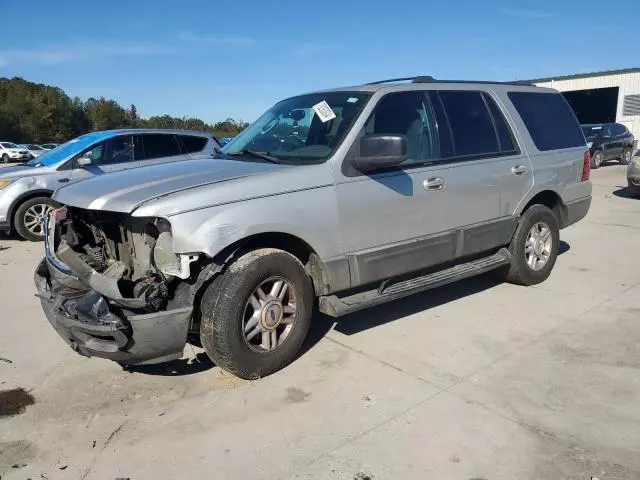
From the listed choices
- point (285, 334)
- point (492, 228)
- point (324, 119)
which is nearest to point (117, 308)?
point (285, 334)

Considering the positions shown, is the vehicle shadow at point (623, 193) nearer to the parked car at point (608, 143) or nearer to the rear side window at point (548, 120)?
the parked car at point (608, 143)

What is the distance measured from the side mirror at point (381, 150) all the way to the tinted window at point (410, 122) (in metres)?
0.36

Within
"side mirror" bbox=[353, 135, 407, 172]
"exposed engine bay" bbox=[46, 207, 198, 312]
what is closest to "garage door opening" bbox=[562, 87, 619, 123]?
"side mirror" bbox=[353, 135, 407, 172]

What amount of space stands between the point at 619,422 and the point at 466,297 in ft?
7.64

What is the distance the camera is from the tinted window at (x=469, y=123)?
4.73 m

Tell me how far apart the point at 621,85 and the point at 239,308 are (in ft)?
108

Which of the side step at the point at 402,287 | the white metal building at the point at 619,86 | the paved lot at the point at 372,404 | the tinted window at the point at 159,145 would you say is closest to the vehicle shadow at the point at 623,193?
the paved lot at the point at 372,404

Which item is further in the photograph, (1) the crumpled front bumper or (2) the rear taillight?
(2) the rear taillight

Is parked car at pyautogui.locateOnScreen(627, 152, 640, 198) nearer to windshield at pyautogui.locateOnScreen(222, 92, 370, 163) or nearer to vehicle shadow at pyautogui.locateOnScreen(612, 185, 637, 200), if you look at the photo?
vehicle shadow at pyautogui.locateOnScreen(612, 185, 637, 200)

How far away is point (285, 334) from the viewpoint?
150 inches

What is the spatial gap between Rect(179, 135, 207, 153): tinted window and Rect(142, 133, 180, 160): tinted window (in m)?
0.17

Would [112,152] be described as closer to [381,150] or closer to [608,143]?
[381,150]

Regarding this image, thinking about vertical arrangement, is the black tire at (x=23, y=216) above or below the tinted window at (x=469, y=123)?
below

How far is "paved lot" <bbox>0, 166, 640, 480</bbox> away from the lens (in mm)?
2805
